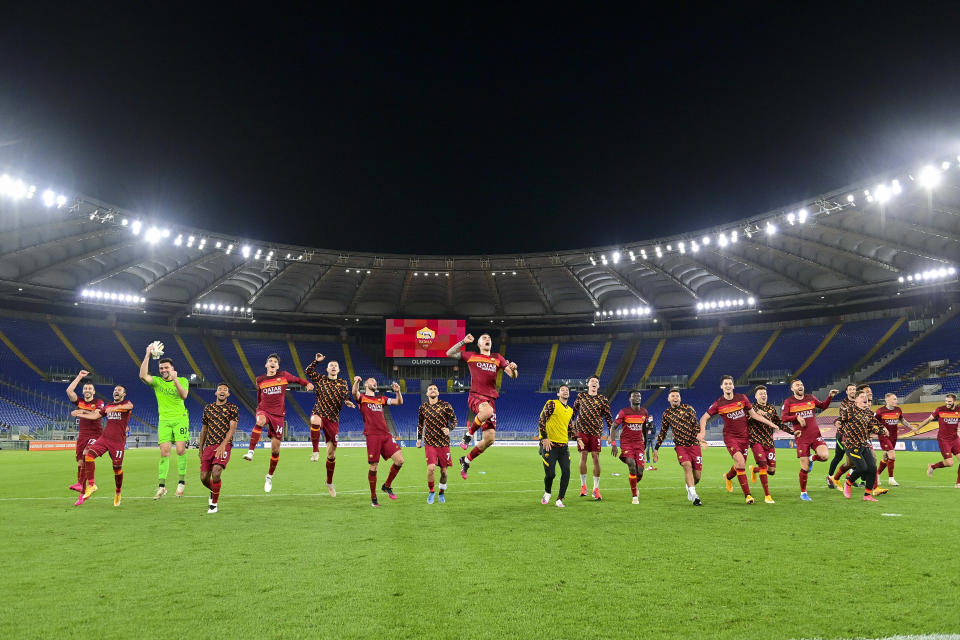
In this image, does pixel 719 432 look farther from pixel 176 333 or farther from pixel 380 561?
pixel 176 333

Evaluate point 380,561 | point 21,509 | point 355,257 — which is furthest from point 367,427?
point 355,257

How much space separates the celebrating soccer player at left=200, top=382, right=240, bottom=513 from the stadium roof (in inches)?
1168

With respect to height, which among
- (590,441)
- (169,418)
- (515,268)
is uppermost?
(515,268)

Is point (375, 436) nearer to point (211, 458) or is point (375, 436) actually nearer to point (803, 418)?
point (211, 458)

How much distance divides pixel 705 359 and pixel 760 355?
4783 mm

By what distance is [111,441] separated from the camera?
12.6m

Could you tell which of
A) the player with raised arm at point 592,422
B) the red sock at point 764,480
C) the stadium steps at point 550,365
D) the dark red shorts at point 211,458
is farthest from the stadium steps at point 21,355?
the red sock at point 764,480

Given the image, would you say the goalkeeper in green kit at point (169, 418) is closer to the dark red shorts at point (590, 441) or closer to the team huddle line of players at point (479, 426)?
the team huddle line of players at point (479, 426)

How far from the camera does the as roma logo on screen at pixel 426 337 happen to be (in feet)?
177

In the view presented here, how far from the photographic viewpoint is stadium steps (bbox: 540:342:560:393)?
194 feet

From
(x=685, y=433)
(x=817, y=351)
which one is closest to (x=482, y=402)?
(x=685, y=433)

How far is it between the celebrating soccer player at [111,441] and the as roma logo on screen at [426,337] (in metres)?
41.0

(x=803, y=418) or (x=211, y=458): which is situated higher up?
(x=803, y=418)

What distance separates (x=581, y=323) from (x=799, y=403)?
48.0 meters
